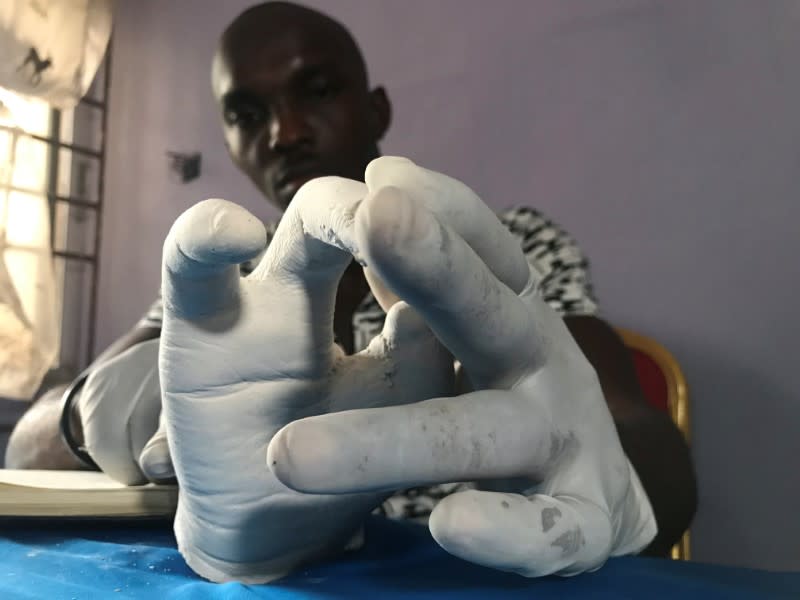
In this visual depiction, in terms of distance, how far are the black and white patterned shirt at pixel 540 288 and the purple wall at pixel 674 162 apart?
0.27 meters

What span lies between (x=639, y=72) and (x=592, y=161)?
0.52ft

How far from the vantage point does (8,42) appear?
161cm

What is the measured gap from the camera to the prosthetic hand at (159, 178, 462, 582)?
0.28 metres

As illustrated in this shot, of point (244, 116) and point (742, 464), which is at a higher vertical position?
point (244, 116)

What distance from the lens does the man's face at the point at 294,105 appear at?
917 millimetres

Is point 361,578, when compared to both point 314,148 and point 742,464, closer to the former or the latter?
point 314,148

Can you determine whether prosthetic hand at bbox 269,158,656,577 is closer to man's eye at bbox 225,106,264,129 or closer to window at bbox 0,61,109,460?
man's eye at bbox 225,106,264,129

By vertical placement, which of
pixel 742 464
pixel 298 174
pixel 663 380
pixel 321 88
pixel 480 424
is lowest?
pixel 742 464

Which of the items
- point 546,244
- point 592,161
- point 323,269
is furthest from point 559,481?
point 592,161

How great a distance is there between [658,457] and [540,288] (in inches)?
11.0

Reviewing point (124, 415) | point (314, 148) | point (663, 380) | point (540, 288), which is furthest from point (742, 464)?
point (124, 415)

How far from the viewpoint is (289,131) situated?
0.92 meters

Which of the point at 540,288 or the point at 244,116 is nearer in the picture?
the point at 540,288

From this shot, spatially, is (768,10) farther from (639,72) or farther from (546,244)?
(546,244)
